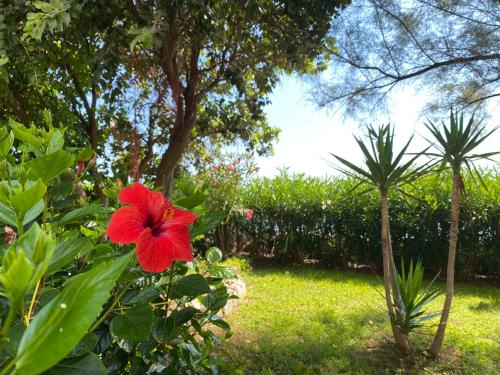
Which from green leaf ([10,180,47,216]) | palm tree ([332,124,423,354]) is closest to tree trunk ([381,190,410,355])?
palm tree ([332,124,423,354])

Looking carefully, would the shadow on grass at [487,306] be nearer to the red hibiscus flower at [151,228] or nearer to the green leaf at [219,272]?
the green leaf at [219,272]

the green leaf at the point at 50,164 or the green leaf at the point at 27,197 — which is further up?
the green leaf at the point at 50,164

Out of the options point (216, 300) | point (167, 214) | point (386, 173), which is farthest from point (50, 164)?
point (386, 173)

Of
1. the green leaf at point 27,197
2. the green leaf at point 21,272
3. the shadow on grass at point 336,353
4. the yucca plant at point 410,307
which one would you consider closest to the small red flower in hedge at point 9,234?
the green leaf at point 27,197

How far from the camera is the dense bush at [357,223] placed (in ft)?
20.3

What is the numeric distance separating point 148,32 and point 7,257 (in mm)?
2175

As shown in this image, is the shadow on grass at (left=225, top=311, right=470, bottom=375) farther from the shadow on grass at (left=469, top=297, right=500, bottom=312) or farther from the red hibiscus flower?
the red hibiscus flower

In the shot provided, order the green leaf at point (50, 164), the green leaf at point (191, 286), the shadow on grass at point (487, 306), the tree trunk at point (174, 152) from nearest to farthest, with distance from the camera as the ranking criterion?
1. the green leaf at point (50, 164)
2. the green leaf at point (191, 286)
3. the tree trunk at point (174, 152)
4. the shadow on grass at point (487, 306)

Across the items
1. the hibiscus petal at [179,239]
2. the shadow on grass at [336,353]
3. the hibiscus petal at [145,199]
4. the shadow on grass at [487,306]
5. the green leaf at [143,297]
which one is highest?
the hibiscus petal at [145,199]

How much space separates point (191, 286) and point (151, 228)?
19 centimetres

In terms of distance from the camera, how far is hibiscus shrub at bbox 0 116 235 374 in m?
0.25

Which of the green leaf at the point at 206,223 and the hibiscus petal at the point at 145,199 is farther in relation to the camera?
the green leaf at the point at 206,223

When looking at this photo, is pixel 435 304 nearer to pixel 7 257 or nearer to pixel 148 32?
pixel 148 32

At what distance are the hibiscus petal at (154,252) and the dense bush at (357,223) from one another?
5.29m
